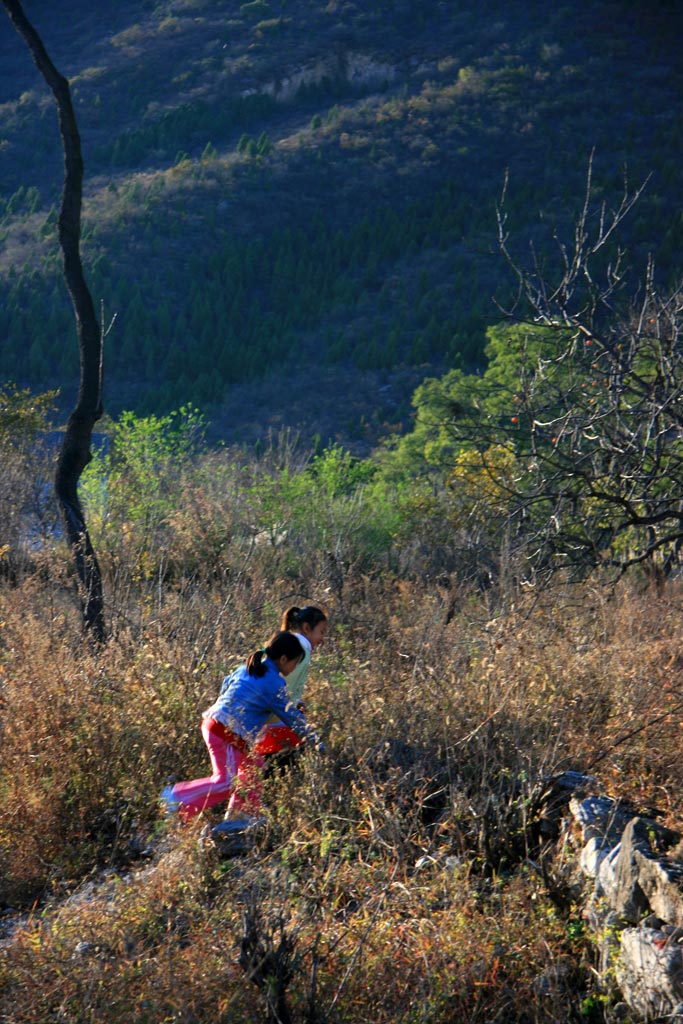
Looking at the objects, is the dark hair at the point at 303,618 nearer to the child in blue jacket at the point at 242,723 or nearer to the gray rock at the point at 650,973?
the child in blue jacket at the point at 242,723

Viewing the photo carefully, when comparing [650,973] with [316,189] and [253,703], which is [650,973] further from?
[316,189]

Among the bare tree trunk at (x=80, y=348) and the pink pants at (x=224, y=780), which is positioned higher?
the bare tree trunk at (x=80, y=348)

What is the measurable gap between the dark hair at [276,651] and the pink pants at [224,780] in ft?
1.07

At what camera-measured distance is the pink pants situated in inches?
177

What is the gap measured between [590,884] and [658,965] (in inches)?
22.5

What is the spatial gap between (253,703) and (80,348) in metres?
3.67

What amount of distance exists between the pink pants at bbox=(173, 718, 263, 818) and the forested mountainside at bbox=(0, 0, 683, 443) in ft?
116

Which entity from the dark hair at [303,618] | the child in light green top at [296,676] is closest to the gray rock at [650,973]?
the child in light green top at [296,676]

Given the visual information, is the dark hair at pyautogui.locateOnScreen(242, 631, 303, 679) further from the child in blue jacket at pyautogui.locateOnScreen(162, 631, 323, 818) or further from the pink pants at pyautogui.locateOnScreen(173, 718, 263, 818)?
the pink pants at pyautogui.locateOnScreen(173, 718, 263, 818)

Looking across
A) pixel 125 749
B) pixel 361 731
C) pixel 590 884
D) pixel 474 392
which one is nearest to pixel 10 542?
pixel 125 749

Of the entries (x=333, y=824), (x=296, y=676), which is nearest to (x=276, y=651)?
(x=296, y=676)

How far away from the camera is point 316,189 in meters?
57.9

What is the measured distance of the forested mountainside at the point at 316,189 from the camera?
4656cm

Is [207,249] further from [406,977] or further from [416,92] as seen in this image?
[406,977]
